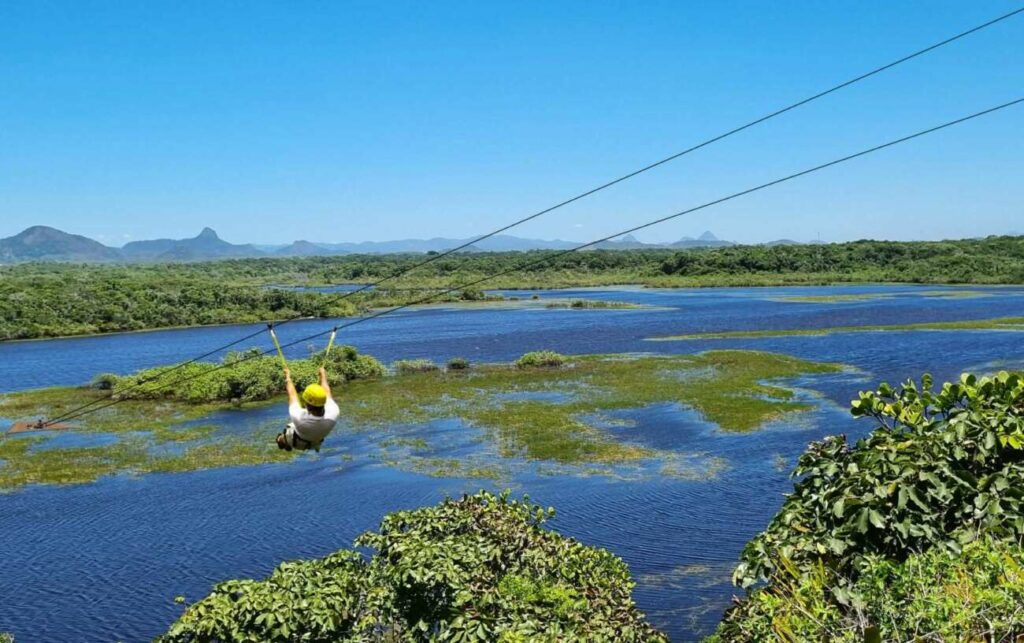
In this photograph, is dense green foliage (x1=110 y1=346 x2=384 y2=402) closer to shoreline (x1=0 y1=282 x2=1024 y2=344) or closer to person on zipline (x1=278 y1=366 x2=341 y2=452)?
shoreline (x1=0 y1=282 x2=1024 y2=344)

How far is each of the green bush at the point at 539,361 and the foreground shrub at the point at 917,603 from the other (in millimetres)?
42469

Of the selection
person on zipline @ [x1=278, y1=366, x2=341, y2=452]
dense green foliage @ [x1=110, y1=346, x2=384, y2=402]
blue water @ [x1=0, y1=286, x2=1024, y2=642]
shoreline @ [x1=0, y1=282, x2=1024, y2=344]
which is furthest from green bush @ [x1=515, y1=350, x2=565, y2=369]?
person on zipline @ [x1=278, y1=366, x2=341, y2=452]

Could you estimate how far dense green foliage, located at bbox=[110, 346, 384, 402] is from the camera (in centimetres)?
4566

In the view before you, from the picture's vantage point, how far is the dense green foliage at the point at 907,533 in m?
7.82

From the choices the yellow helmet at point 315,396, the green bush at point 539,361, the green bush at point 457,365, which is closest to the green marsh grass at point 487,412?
the green bush at point 539,361

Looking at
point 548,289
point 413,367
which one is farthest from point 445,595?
point 548,289

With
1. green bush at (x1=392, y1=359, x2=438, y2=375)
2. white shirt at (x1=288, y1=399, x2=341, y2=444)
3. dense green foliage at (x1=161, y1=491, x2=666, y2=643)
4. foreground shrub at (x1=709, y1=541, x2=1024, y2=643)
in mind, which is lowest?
green bush at (x1=392, y1=359, x2=438, y2=375)

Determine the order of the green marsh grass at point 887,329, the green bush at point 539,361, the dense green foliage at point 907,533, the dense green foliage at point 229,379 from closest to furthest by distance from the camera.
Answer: the dense green foliage at point 907,533 < the dense green foliage at point 229,379 < the green bush at point 539,361 < the green marsh grass at point 887,329

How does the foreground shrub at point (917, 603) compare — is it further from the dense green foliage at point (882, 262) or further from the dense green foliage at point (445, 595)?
the dense green foliage at point (882, 262)

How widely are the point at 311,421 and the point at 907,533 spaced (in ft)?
23.9

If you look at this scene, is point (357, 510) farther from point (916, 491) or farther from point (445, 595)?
point (916, 491)

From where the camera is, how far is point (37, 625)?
1977cm

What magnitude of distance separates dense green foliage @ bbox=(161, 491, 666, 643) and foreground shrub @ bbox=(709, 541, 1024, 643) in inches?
103

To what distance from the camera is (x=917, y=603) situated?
25.1 feet
